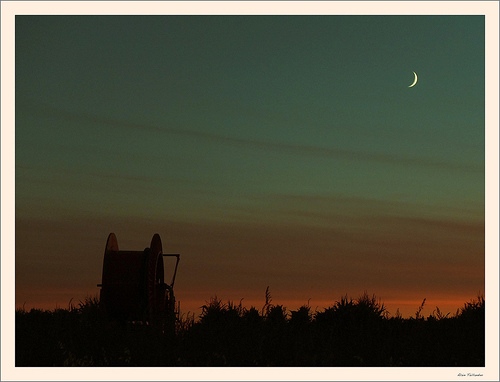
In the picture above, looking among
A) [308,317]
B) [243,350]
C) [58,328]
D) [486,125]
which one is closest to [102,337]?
[58,328]

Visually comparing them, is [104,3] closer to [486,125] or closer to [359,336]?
[486,125]

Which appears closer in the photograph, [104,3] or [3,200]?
[3,200]

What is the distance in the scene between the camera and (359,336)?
1430cm

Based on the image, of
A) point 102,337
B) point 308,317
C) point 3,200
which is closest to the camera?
point 3,200

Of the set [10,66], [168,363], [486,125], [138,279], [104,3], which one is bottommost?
[168,363]

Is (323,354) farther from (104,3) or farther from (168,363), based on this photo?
(104,3)

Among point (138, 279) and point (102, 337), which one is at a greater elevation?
point (138, 279)

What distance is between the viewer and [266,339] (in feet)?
43.3

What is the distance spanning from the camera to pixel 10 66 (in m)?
11.8

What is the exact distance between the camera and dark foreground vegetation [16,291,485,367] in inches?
480

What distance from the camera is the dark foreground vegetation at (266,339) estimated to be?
12.2 metres

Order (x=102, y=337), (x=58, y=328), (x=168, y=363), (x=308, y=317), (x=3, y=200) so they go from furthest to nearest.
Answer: (x=308, y=317) → (x=58, y=328) → (x=102, y=337) → (x=168, y=363) → (x=3, y=200)

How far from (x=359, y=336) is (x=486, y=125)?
538 centimetres

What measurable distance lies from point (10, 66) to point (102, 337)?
19.3 feet
